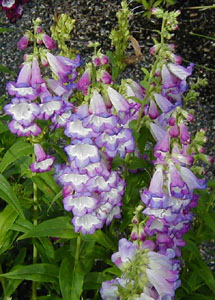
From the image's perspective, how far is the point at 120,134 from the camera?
2.21 m

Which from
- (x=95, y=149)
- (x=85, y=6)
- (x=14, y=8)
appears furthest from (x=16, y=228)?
(x=85, y=6)

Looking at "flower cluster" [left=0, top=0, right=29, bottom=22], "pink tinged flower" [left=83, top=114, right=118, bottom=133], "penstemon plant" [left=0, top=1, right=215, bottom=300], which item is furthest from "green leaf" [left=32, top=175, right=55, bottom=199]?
"flower cluster" [left=0, top=0, right=29, bottom=22]

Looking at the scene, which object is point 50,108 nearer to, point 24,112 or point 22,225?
point 24,112

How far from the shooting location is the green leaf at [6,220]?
2.63 metres

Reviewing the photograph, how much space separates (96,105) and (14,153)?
616 mm

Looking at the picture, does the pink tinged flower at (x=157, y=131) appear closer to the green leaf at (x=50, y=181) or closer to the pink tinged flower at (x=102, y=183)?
the pink tinged flower at (x=102, y=183)

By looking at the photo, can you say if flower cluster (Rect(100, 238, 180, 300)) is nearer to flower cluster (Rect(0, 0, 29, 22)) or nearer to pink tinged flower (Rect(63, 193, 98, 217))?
pink tinged flower (Rect(63, 193, 98, 217))

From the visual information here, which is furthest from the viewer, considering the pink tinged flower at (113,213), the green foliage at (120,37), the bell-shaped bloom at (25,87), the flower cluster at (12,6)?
the flower cluster at (12,6)

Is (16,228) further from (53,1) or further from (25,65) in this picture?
(53,1)

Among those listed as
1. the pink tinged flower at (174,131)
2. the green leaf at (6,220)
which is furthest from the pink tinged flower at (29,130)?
the pink tinged flower at (174,131)

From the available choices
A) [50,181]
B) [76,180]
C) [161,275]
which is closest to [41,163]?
[50,181]

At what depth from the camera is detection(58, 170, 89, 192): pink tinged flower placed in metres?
2.21

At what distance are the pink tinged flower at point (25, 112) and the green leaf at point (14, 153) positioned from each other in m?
0.28

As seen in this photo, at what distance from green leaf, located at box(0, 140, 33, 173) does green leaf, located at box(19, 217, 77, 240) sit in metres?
0.30
